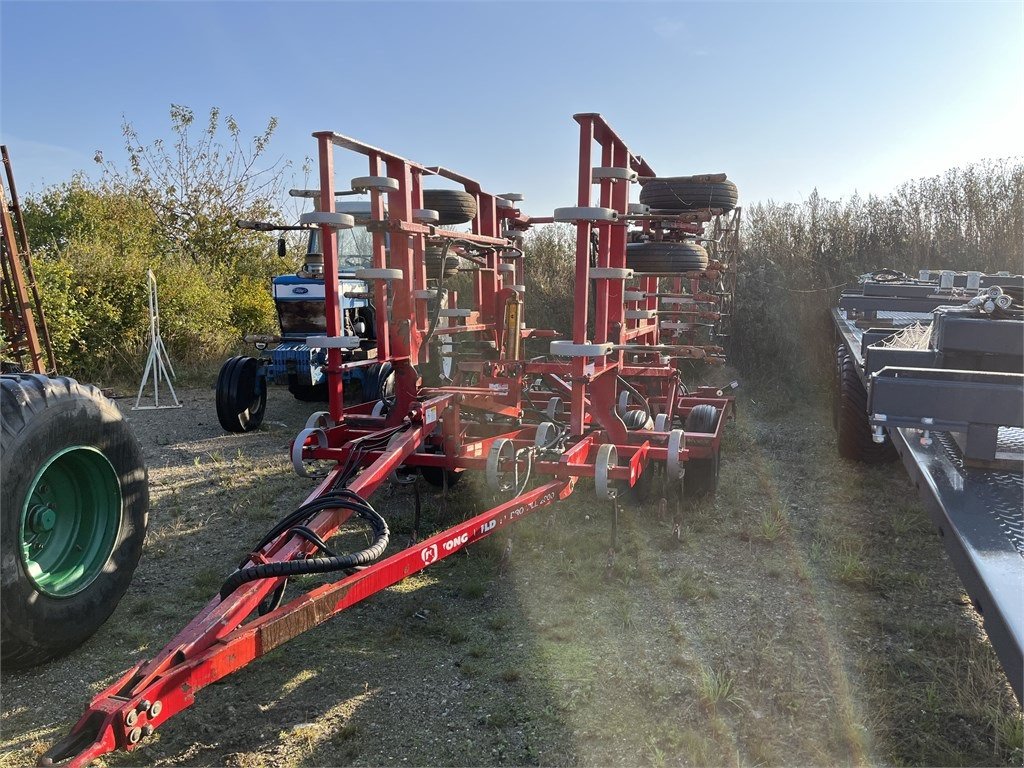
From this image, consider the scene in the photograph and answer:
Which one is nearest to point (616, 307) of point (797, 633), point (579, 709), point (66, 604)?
point (797, 633)

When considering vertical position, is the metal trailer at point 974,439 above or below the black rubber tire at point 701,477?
above

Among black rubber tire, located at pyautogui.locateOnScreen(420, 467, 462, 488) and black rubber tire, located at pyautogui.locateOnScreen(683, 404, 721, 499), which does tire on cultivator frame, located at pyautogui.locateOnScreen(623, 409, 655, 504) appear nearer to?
black rubber tire, located at pyautogui.locateOnScreen(683, 404, 721, 499)

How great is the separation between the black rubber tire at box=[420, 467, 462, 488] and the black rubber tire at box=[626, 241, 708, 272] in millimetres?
2259

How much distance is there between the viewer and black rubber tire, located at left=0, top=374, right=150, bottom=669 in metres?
2.72

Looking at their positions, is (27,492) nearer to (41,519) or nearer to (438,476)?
(41,519)

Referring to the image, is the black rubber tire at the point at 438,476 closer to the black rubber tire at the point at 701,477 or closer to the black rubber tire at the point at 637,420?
the black rubber tire at the point at 637,420

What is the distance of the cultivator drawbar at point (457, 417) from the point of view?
235 cm

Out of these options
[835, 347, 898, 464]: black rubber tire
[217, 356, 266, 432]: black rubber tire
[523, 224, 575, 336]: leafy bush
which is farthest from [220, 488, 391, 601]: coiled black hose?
[523, 224, 575, 336]: leafy bush

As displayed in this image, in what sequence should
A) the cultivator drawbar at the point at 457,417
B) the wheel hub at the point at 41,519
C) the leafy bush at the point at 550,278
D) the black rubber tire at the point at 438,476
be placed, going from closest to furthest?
the cultivator drawbar at the point at 457,417
the wheel hub at the point at 41,519
the black rubber tire at the point at 438,476
the leafy bush at the point at 550,278

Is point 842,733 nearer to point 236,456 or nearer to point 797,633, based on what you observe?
point 797,633

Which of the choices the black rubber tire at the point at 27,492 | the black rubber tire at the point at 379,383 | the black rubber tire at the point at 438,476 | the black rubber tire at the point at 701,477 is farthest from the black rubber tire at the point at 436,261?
the black rubber tire at the point at 27,492

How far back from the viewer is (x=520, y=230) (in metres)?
8.26

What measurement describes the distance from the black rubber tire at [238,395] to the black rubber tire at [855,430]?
6.01 m

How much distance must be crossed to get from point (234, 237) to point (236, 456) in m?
12.7
